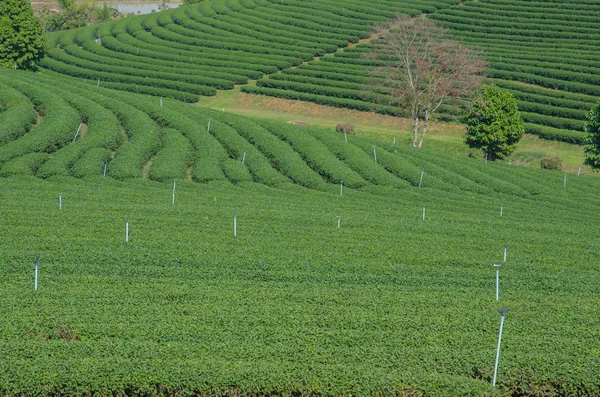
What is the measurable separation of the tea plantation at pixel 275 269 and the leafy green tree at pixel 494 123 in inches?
387

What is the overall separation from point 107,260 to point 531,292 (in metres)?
12.7

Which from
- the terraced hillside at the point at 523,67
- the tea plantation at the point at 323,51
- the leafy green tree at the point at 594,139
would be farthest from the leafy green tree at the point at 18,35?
the leafy green tree at the point at 594,139

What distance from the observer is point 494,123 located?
5550 centimetres

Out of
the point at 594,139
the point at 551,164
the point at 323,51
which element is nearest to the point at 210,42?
the point at 323,51

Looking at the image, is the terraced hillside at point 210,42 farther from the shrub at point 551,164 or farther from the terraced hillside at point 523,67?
the shrub at point 551,164

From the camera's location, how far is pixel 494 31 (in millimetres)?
88562

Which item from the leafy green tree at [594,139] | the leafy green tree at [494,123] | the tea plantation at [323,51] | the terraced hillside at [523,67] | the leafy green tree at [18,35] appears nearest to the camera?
the leafy green tree at [594,139]

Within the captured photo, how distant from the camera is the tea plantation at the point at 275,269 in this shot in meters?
15.8

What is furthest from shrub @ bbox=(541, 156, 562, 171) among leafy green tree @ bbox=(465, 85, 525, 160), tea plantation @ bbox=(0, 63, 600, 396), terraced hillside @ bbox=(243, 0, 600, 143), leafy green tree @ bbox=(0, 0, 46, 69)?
leafy green tree @ bbox=(0, 0, 46, 69)

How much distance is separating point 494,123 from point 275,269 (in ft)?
118

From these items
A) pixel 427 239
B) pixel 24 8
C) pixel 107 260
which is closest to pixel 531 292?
pixel 427 239

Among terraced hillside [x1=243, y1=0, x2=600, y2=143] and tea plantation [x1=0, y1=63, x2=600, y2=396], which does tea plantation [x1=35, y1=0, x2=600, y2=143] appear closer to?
terraced hillside [x1=243, y1=0, x2=600, y2=143]

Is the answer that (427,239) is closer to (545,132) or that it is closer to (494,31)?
(545,132)

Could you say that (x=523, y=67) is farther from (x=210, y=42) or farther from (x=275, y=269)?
(x=275, y=269)
